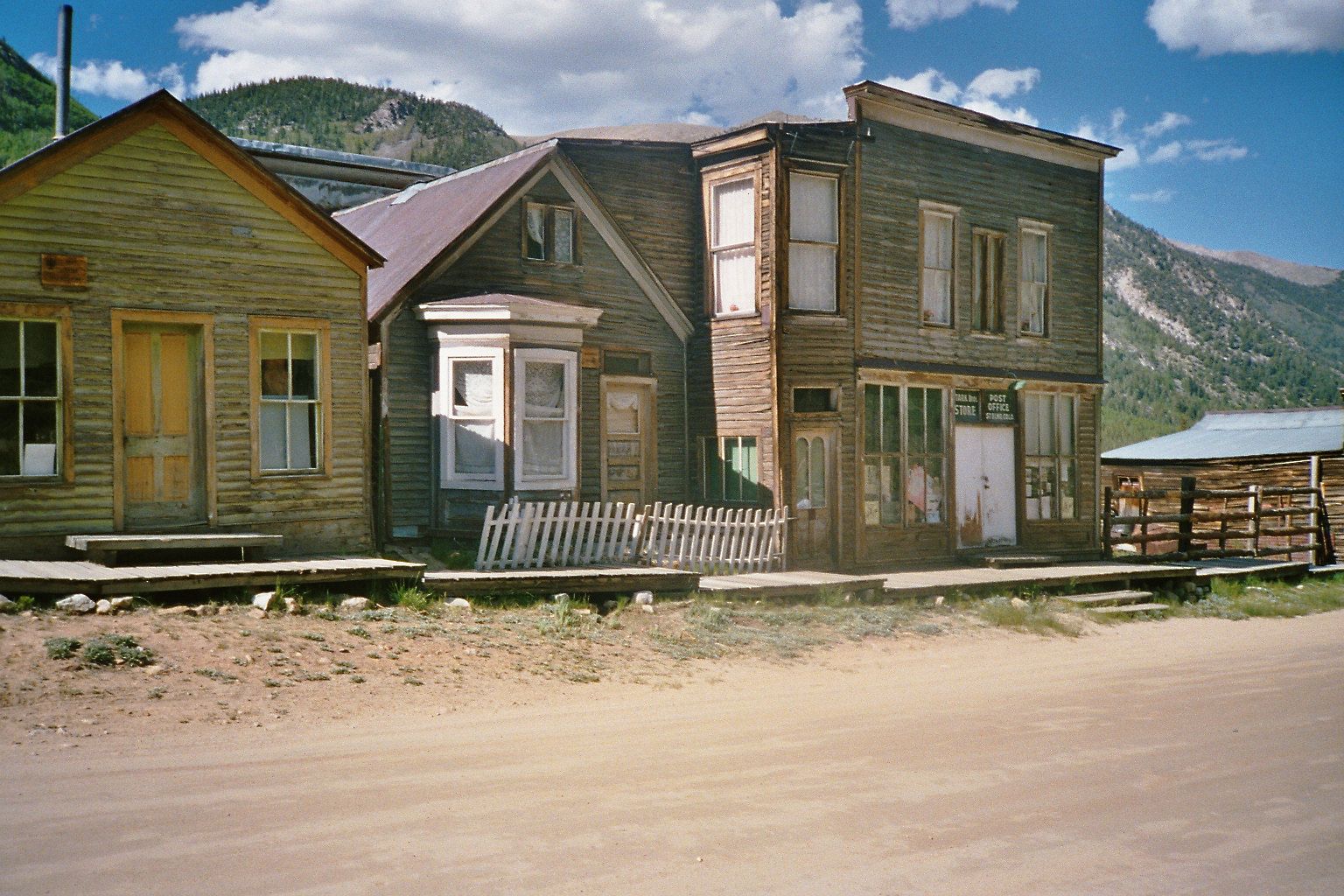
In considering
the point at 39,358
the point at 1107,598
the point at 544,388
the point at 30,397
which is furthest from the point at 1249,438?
the point at 30,397

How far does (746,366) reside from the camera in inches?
757

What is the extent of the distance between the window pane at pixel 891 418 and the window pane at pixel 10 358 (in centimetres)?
1311

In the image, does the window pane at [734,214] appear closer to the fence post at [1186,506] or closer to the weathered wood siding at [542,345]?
the weathered wood siding at [542,345]

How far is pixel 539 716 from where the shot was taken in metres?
9.55

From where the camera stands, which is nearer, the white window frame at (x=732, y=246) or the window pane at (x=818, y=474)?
the white window frame at (x=732, y=246)

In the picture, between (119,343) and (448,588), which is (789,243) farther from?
(119,343)

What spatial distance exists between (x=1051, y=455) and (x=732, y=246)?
835cm

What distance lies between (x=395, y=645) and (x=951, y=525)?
12.8 m

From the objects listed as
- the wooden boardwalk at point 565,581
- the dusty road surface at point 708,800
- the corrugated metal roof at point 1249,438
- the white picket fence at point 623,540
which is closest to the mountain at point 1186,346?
the corrugated metal roof at point 1249,438

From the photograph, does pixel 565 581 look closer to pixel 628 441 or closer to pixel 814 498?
pixel 628 441

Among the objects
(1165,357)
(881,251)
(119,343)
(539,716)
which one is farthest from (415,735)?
(1165,357)

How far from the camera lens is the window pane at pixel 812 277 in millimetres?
19312

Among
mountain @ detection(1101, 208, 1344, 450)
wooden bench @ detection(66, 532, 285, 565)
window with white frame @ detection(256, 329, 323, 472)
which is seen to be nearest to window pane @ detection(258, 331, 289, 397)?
window with white frame @ detection(256, 329, 323, 472)

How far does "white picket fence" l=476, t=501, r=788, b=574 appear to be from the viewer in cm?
1473
